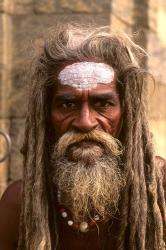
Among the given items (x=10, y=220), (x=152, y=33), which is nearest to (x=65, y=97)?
(x=10, y=220)

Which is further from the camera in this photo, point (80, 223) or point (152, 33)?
point (152, 33)

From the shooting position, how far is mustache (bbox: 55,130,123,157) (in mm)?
3199

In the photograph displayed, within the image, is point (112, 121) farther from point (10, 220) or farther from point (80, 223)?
point (10, 220)

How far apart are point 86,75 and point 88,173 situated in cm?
41

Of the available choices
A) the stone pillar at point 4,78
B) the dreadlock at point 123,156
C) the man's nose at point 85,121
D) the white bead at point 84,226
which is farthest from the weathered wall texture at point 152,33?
the man's nose at point 85,121

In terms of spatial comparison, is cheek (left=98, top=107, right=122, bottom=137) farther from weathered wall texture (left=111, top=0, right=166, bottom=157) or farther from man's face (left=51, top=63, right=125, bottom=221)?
weathered wall texture (left=111, top=0, right=166, bottom=157)

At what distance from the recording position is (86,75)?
329 centimetres

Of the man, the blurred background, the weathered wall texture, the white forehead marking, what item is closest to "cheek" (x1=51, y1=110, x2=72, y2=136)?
the man

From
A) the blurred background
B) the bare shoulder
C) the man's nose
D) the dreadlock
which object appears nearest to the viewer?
the man's nose

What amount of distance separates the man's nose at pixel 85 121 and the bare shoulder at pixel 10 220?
0.53 meters

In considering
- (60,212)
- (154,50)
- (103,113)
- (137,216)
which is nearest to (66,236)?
(60,212)

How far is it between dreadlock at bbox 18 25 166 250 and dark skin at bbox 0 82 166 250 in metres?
0.06

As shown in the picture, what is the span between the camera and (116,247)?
335 cm

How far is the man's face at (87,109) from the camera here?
3209 mm
